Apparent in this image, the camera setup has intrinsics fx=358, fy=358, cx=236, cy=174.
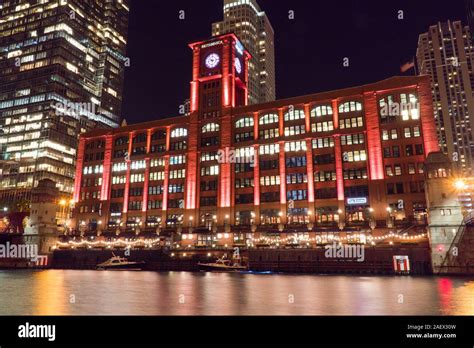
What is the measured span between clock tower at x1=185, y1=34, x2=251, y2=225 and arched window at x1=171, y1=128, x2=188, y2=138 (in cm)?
299

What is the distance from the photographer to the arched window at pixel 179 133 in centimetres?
10738

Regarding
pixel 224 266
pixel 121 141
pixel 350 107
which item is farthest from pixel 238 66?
pixel 224 266

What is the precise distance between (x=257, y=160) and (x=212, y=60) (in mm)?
36192

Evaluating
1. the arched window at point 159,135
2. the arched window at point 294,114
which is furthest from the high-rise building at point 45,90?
the arched window at point 294,114

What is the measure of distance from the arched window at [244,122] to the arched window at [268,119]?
8.75 feet

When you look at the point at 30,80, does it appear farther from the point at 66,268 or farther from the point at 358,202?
the point at 358,202

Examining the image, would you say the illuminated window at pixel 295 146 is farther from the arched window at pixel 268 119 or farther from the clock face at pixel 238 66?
the clock face at pixel 238 66

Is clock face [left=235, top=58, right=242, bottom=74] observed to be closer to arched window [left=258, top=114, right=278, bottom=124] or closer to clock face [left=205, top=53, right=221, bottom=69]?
clock face [left=205, top=53, right=221, bottom=69]

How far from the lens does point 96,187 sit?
114 metres

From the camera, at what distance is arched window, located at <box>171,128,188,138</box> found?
107 metres

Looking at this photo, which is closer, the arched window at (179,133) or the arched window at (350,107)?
the arched window at (350,107)

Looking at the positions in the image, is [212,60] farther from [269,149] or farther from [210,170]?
[269,149]

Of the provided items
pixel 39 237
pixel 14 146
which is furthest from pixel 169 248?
pixel 14 146
